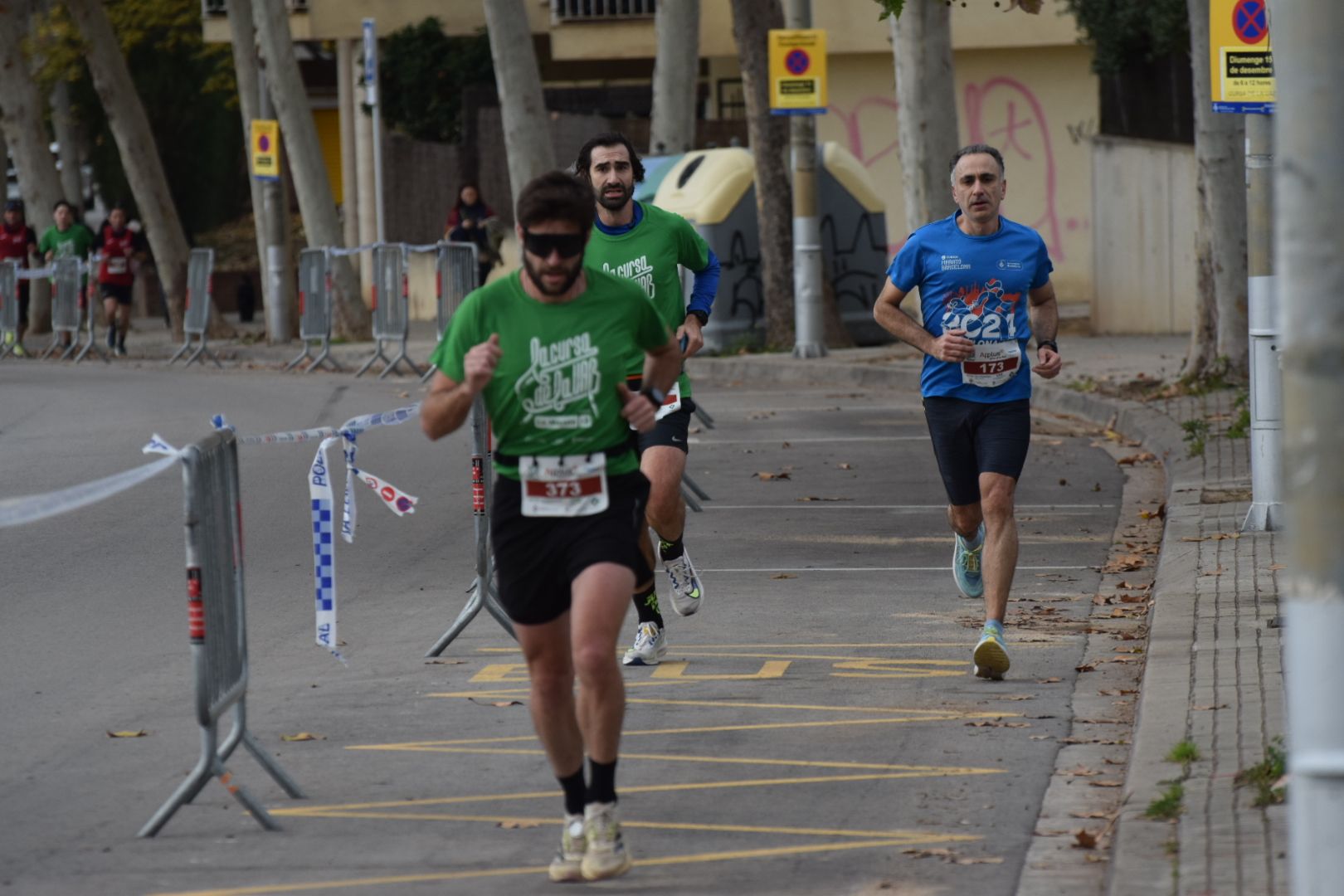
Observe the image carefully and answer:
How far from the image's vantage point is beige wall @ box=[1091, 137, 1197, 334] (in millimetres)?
25109

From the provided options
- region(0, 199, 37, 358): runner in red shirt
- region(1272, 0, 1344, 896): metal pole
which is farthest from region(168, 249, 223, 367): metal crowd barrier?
region(1272, 0, 1344, 896): metal pole

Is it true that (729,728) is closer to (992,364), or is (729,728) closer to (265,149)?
(992,364)

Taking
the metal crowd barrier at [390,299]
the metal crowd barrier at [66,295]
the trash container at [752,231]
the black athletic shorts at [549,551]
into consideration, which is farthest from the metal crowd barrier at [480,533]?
the metal crowd barrier at [66,295]

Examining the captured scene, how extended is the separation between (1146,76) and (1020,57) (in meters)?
6.31

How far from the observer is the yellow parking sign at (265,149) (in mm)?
29625

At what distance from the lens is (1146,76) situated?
91.5 feet

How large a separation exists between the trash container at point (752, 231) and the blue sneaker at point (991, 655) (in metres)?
17.1

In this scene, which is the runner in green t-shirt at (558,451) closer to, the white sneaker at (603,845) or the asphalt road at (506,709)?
the white sneaker at (603,845)

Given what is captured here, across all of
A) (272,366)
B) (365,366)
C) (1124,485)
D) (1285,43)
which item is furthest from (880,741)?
(272,366)

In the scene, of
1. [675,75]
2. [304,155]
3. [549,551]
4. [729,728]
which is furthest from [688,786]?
[304,155]

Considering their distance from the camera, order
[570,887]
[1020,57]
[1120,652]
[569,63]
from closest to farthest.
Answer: [570,887]
[1120,652]
[1020,57]
[569,63]

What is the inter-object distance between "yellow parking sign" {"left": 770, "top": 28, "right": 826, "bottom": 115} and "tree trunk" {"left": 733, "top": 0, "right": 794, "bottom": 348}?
1567 millimetres

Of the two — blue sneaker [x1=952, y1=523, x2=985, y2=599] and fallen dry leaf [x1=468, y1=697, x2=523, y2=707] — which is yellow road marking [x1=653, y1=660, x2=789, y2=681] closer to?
fallen dry leaf [x1=468, y1=697, x2=523, y2=707]

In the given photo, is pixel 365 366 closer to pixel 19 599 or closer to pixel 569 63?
pixel 19 599
